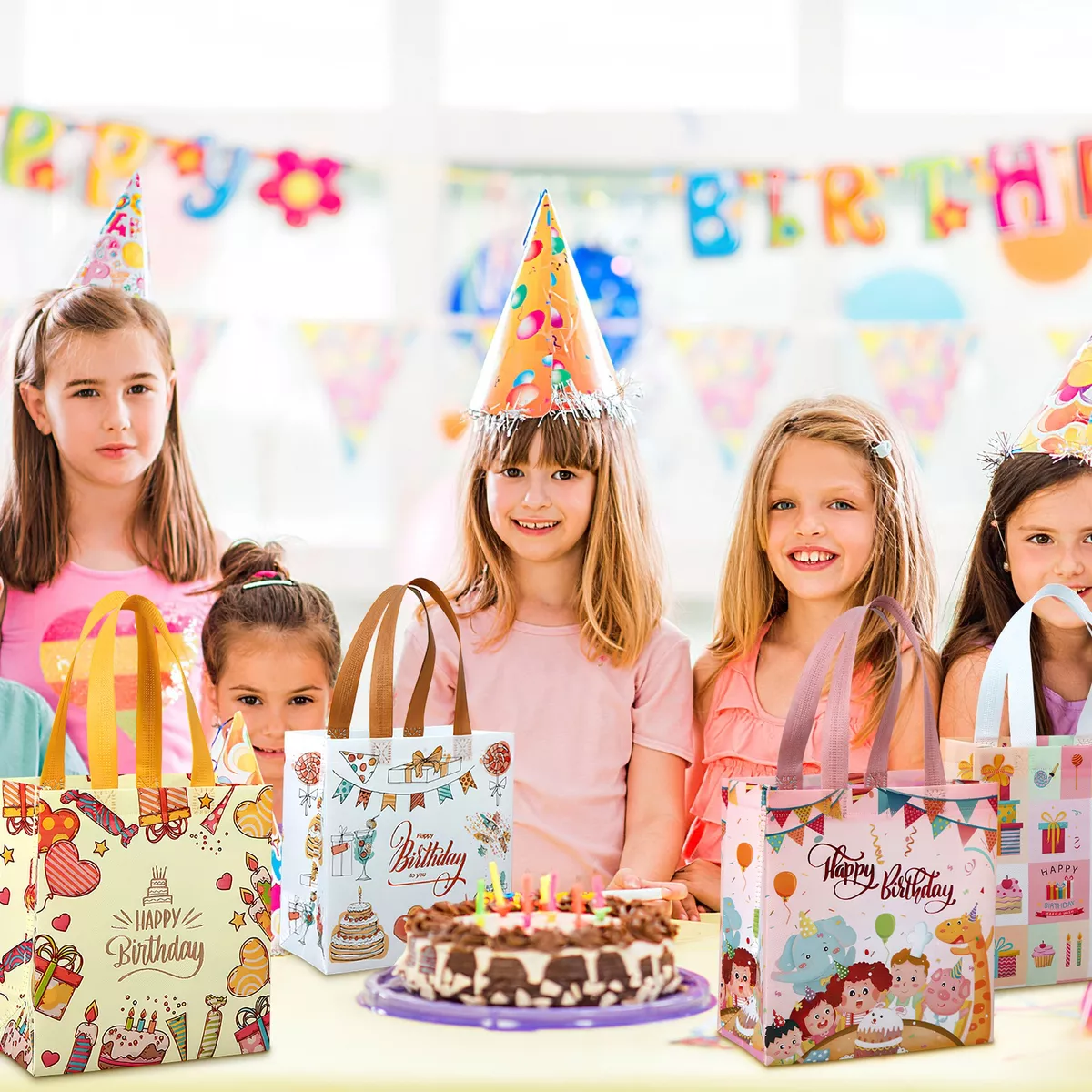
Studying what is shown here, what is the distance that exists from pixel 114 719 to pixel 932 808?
67 cm

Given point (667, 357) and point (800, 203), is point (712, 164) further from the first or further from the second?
point (667, 357)

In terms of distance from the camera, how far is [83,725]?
207 centimetres

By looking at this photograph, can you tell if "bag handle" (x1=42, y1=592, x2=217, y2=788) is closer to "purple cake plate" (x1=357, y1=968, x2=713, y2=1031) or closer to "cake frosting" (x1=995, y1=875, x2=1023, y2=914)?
"purple cake plate" (x1=357, y1=968, x2=713, y2=1031)

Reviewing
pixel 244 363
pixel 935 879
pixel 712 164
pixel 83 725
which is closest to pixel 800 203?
pixel 712 164

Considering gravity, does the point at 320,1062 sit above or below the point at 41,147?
below

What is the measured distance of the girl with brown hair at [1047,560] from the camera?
165 cm

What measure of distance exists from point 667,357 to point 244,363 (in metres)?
1.34

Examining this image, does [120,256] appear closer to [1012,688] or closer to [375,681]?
[375,681]

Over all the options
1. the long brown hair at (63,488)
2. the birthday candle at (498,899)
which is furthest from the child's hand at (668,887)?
the long brown hair at (63,488)

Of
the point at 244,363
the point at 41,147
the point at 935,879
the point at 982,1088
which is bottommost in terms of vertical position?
the point at 982,1088

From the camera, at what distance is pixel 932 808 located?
108cm

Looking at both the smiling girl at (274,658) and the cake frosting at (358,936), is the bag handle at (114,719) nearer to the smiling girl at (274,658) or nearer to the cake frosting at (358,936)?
the cake frosting at (358,936)

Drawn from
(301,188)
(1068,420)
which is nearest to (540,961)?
(1068,420)

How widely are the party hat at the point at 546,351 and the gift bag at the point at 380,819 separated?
54cm
